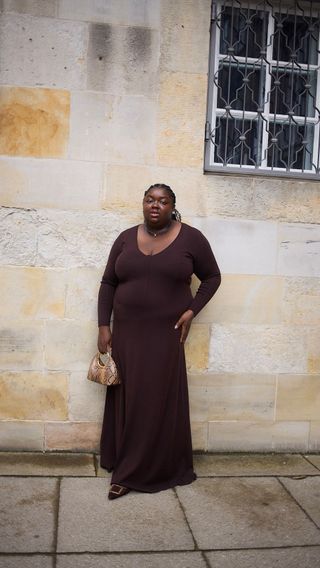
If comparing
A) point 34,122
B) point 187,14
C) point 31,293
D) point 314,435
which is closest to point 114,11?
point 187,14

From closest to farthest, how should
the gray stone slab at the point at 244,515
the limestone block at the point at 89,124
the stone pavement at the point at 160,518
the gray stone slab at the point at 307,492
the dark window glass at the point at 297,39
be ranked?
the stone pavement at the point at 160,518, the gray stone slab at the point at 244,515, the gray stone slab at the point at 307,492, the limestone block at the point at 89,124, the dark window glass at the point at 297,39

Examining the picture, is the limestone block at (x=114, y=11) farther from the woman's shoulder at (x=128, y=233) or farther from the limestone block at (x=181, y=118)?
the woman's shoulder at (x=128, y=233)

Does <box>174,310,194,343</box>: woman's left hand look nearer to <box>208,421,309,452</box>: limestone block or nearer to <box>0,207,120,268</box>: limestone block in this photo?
<box>0,207,120,268</box>: limestone block

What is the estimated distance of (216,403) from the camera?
4.44 meters

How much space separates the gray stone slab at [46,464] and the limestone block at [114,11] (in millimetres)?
3012

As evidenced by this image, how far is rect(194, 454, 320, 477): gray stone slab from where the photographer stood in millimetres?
4168

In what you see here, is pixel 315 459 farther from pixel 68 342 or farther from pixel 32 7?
pixel 32 7

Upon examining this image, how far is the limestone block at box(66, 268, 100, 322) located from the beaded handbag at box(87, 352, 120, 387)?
0.47 m

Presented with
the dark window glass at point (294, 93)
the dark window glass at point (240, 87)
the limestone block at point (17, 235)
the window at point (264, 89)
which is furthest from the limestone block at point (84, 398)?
the dark window glass at point (294, 93)

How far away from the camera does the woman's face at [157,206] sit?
381 cm

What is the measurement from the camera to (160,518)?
11.3 ft

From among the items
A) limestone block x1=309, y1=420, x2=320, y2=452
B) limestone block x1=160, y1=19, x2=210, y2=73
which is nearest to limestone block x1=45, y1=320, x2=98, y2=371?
limestone block x1=309, y1=420, x2=320, y2=452

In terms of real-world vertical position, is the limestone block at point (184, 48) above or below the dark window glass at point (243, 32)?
below

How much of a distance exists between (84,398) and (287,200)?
2044 mm
